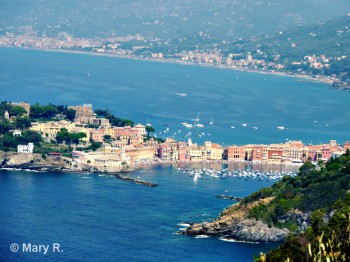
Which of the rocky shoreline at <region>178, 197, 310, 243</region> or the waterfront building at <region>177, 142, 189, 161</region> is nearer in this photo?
the rocky shoreline at <region>178, 197, 310, 243</region>

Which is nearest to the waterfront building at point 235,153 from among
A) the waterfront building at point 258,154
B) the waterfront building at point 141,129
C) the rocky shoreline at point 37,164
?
the waterfront building at point 258,154

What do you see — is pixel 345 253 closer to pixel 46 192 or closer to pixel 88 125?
pixel 46 192

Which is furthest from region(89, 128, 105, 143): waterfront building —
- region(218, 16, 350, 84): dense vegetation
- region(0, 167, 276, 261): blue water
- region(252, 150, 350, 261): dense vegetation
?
region(218, 16, 350, 84): dense vegetation

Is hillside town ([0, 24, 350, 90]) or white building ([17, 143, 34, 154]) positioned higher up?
hillside town ([0, 24, 350, 90])

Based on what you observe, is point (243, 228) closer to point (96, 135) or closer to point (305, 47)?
point (96, 135)

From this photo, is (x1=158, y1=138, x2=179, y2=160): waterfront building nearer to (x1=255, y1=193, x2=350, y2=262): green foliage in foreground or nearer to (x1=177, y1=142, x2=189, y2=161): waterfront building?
(x1=177, y1=142, x2=189, y2=161): waterfront building

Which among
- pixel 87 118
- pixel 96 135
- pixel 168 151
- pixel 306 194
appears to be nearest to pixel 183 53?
pixel 87 118

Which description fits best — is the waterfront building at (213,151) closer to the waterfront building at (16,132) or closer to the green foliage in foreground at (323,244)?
the waterfront building at (16,132)
